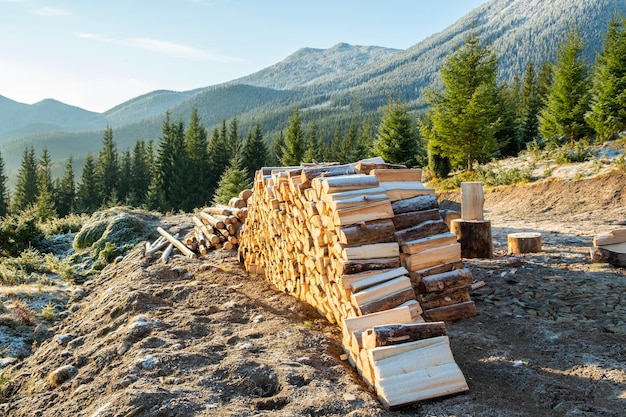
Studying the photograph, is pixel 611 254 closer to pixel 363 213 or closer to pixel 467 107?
pixel 363 213

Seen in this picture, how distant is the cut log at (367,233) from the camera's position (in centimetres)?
454

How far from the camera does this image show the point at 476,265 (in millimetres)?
7145

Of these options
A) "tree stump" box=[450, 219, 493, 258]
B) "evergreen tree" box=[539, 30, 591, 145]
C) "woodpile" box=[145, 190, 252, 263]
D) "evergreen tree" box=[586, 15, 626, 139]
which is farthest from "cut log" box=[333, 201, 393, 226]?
"evergreen tree" box=[539, 30, 591, 145]

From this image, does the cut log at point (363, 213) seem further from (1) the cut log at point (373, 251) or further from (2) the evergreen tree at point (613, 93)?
(2) the evergreen tree at point (613, 93)

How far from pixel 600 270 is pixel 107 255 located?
33.4 feet

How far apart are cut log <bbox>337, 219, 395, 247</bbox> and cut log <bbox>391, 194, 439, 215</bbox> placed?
44 cm

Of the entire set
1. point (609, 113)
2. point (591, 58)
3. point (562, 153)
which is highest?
point (591, 58)

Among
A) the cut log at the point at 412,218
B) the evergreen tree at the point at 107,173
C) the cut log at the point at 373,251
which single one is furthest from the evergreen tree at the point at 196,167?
the cut log at the point at 373,251

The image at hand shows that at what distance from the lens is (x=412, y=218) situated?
17.1ft

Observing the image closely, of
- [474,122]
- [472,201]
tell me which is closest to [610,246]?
[472,201]

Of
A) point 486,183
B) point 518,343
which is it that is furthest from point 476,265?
point 486,183

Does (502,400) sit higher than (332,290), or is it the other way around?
(332,290)

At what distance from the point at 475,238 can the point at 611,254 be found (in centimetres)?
195

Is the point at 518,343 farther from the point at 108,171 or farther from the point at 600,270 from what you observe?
the point at 108,171
